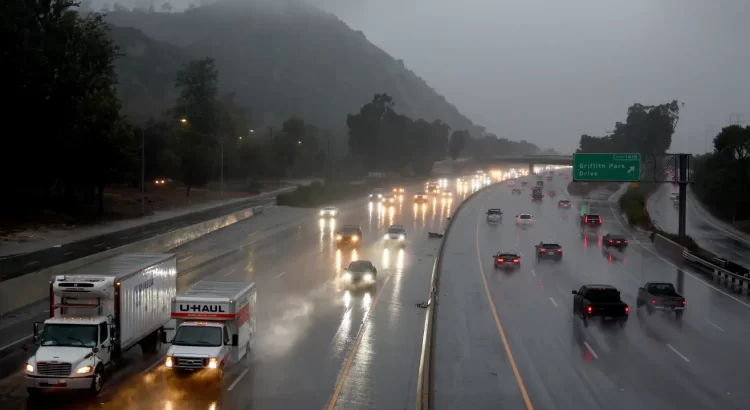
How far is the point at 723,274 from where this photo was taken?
41625 millimetres

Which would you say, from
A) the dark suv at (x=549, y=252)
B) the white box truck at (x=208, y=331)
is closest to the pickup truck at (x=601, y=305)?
the white box truck at (x=208, y=331)

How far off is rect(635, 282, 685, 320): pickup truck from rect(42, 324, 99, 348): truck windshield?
76.0 feet

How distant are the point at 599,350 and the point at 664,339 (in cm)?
363

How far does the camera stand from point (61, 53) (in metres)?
70.3

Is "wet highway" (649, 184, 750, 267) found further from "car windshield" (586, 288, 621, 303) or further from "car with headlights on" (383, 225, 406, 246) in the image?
"car windshield" (586, 288, 621, 303)

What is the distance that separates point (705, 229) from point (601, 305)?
62.0 meters

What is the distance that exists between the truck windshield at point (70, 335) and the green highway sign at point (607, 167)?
42.5 metres

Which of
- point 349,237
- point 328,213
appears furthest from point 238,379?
point 328,213

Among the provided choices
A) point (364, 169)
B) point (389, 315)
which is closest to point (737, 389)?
point (389, 315)

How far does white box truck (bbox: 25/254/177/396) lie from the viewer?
16609 mm

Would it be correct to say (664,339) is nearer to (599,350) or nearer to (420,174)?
(599,350)

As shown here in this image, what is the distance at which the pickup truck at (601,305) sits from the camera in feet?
90.3

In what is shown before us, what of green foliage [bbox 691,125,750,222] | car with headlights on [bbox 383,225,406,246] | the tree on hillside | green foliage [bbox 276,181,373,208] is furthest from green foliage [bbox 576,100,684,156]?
car with headlights on [bbox 383,225,406,246]

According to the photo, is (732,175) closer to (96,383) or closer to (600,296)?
(600,296)
